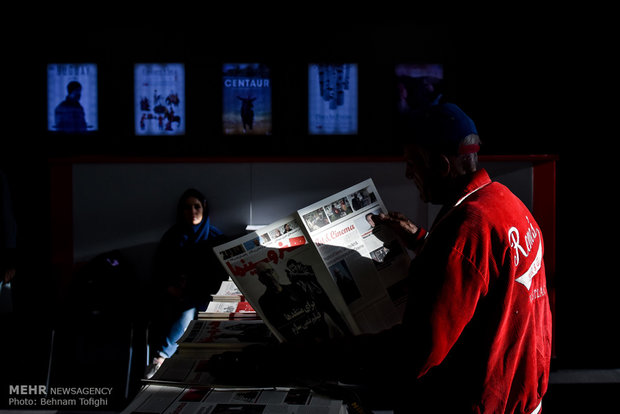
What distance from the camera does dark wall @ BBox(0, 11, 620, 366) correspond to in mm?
4891

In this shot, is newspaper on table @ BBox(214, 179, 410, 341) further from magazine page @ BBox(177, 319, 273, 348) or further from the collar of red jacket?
the collar of red jacket

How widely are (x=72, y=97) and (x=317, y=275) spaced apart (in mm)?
4736

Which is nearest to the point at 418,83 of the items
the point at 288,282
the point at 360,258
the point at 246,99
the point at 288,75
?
the point at 288,75

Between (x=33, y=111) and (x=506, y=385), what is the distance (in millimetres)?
5276

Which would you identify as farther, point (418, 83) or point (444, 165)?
point (418, 83)

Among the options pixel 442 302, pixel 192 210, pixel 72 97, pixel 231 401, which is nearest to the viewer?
pixel 442 302

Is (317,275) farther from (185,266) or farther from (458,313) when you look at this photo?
(185,266)

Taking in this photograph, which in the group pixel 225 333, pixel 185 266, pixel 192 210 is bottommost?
A: pixel 185 266

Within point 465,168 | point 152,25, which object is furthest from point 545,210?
point 152,25

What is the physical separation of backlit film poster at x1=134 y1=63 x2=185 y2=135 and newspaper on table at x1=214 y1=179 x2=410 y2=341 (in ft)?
13.9

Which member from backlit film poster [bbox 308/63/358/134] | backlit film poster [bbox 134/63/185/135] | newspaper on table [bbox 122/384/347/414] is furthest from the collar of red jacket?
backlit film poster [bbox 134/63/185/135]

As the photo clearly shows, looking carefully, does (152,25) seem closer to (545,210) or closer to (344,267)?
(545,210)

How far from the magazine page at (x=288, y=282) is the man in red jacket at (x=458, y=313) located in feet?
0.43

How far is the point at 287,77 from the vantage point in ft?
16.9
